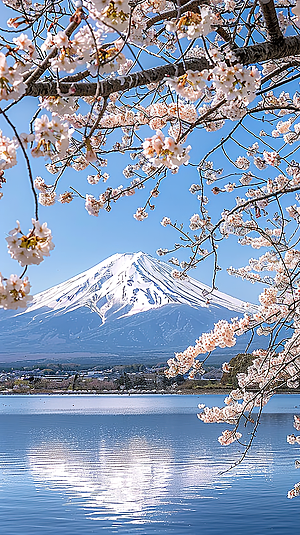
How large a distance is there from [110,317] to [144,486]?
120 m

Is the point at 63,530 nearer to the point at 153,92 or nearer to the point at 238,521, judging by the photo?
the point at 238,521

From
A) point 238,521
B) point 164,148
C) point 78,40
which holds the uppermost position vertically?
point 78,40

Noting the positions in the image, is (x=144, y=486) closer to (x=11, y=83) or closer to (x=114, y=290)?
(x=11, y=83)

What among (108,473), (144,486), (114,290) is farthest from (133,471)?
(114,290)

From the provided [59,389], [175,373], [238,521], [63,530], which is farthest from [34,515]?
[59,389]

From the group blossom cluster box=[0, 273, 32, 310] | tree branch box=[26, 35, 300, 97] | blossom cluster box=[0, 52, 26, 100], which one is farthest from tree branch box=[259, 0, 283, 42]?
blossom cluster box=[0, 273, 32, 310]

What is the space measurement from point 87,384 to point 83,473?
232 feet

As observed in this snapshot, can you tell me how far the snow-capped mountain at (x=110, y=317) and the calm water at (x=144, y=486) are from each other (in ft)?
329

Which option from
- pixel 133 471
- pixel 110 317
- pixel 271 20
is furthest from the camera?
pixel 110 317

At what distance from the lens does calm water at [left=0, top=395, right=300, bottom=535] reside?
38.4ft

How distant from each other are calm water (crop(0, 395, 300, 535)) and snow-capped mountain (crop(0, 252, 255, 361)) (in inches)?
3948

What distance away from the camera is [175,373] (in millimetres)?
3836

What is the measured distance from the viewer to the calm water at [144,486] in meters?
11.7

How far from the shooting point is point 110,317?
5330 inches
